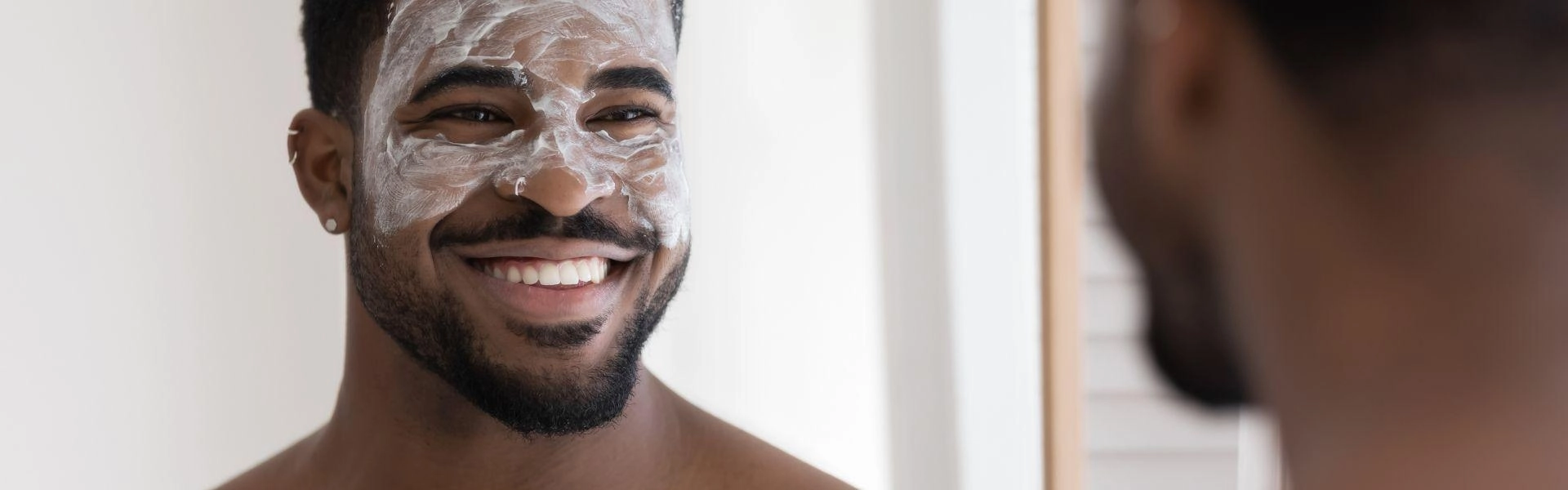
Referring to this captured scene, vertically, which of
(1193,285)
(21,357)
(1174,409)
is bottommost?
(1174,409)

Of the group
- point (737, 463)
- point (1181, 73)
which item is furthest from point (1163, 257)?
point (737, 463)

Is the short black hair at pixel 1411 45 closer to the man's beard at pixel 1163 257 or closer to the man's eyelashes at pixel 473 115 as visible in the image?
the man's beard at pixel 1163 257

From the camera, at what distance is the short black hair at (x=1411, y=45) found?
549 millimetres

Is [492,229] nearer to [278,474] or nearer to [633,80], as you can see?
[633,80]

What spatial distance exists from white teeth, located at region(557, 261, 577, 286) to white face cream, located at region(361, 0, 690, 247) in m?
0.07

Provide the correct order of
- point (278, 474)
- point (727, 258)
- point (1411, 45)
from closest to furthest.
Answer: point (1411, 45) < point (278, 474) < point (727, 258)

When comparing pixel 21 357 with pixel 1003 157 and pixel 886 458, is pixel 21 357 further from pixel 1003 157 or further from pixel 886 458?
pixel 1003 157

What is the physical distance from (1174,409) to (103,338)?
4.32 ft

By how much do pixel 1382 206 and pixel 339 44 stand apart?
3.01 feet

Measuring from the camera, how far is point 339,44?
1.19 meters

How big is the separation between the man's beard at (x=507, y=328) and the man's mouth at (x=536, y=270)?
0.09 ft

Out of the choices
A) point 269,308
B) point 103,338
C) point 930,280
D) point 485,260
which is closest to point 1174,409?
point 930,280

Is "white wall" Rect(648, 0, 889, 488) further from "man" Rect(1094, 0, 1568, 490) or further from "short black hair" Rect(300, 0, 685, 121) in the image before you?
"man" Rect(1094, 0, 1568, 490)

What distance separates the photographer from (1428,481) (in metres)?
0.58
